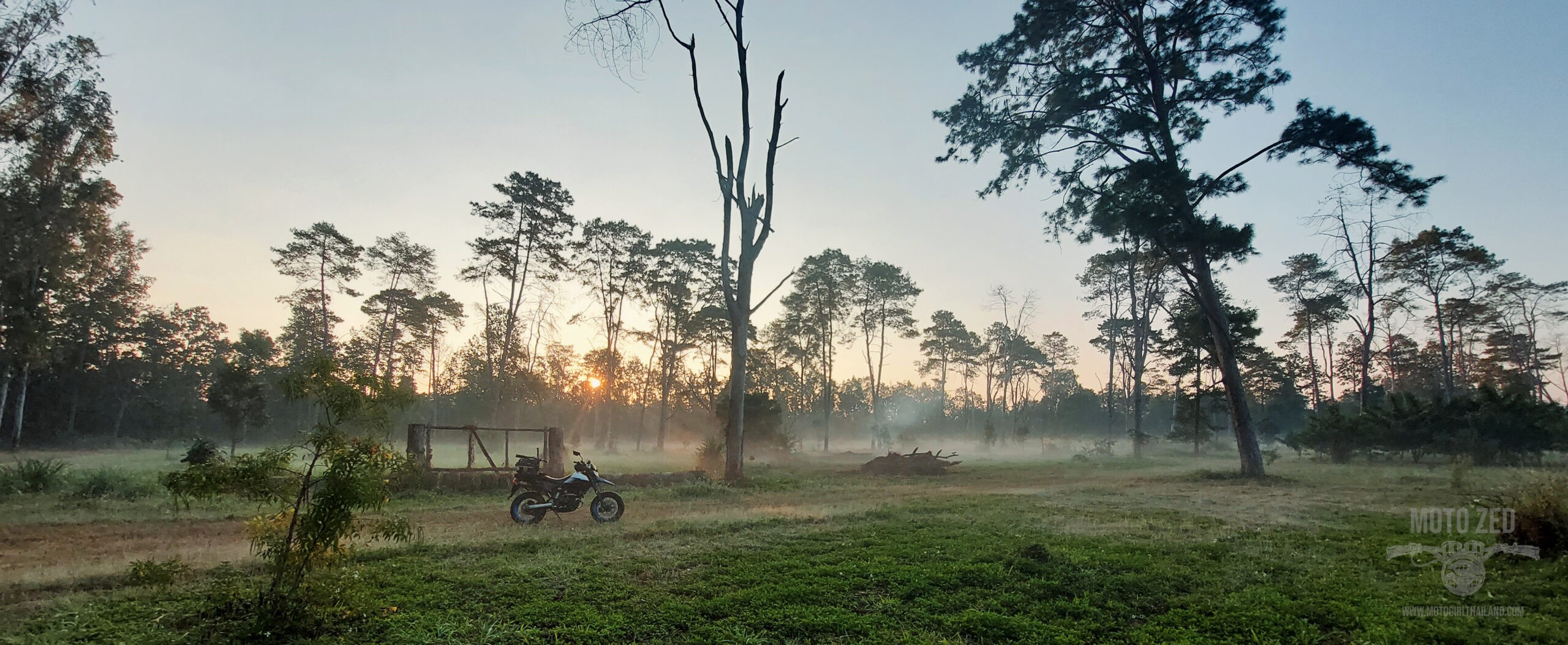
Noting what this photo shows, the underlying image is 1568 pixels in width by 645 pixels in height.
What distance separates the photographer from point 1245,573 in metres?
5.62

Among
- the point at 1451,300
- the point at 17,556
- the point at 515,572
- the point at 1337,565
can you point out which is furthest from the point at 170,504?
the point at 1451,300

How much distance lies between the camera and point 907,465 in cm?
2269

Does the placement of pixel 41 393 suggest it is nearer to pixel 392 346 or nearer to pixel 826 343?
pixel 392 346

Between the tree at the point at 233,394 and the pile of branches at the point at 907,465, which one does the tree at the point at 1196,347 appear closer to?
the pile of branches at the point at 907,465

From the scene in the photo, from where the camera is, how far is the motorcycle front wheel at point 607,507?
10109mm

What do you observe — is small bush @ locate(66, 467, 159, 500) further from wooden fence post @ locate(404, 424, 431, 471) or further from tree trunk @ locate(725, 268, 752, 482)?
tree trunk @ locate(725, 268, 752, 482)

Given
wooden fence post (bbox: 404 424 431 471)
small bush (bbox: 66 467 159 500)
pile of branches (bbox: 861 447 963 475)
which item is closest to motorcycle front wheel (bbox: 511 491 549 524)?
wooden fence post (bbox: 404 424 431 471)

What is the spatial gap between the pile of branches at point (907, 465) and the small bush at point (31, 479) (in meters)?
20.3

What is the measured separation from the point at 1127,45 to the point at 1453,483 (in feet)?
42.3

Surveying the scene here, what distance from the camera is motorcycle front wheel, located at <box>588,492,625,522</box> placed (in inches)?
398

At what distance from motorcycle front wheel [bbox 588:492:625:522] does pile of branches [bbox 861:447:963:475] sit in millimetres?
13548

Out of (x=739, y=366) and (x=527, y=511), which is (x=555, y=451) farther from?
(x=527, y=511)

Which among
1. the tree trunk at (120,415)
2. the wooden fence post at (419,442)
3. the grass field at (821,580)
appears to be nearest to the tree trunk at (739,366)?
the grass field at (821,580)

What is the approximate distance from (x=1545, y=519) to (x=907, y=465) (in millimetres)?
17502
